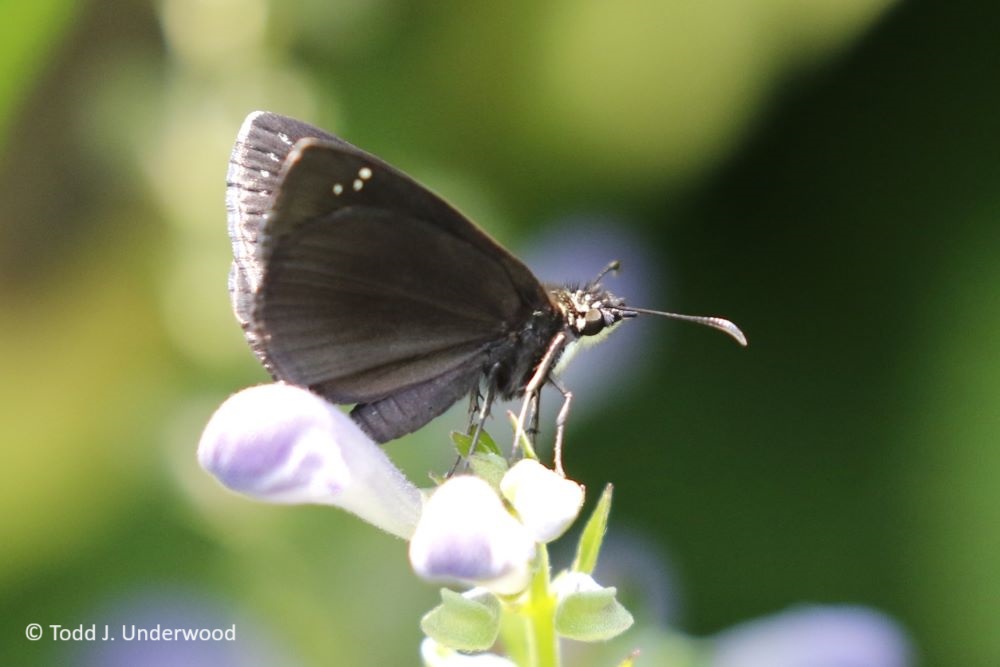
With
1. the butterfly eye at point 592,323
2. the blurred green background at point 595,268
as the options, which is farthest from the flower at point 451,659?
the blurred green background at point 595,268

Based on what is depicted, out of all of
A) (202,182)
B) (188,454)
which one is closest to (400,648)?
(188,454)

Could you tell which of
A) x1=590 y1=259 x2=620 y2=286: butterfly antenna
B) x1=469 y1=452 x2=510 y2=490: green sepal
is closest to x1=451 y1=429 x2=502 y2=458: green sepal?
x1=469 y1=452 x2=510 y2=490: green sepal

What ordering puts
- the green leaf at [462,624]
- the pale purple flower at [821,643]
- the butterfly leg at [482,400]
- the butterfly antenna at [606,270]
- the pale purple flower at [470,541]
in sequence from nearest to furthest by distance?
the pale purple flower at [470,541] < the green leaf at [462,624] < the butterfly leg at [482,400] < the butterfly antenna at [606,270] < the pale purple flower at [821,643]

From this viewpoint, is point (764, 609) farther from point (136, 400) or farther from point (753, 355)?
point (136, 400)

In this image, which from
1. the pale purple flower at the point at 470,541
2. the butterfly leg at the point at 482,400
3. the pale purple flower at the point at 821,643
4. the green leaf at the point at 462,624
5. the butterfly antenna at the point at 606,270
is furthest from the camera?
the pale purple flower at the point at 821,643

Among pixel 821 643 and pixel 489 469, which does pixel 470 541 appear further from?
pixel 821 643

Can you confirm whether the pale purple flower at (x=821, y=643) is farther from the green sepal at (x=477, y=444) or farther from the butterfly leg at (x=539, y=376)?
the green sepal at (x=477, y=444)
